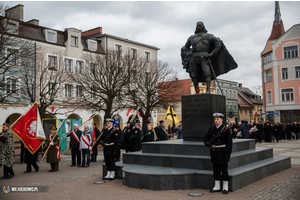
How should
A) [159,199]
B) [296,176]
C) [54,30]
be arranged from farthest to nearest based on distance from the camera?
[54,30] < [296,176] < [159,199]

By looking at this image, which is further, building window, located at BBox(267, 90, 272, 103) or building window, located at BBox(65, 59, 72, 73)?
building window, located at BBox(267, 90, 272, 103)

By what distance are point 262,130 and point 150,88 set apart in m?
12.4

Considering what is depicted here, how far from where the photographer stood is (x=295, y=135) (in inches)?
1265

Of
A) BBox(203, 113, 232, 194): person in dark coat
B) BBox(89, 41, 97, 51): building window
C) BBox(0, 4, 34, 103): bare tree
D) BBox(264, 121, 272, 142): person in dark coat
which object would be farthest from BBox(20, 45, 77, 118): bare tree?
BBox(203, 113, 232, 194): person in dark coat

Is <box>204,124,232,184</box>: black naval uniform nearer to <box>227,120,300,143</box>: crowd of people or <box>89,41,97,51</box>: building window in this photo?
<box>227,120,300,143</box>: crowd of people

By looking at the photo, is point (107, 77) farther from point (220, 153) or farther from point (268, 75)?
point (268, 75)

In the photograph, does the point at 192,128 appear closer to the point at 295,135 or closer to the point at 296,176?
the point at 296,176

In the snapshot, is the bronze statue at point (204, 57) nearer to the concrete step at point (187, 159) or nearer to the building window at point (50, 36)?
the concrete step at point (187, 159)

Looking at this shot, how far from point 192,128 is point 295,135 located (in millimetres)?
24969

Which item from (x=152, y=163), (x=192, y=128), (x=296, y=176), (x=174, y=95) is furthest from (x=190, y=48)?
(x=174, y=95)

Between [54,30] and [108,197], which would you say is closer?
[108,197]

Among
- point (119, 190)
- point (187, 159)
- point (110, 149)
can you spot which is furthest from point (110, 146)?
point (187, 159)

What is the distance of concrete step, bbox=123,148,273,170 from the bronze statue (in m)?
2.88

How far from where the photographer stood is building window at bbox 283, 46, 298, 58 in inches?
1727
